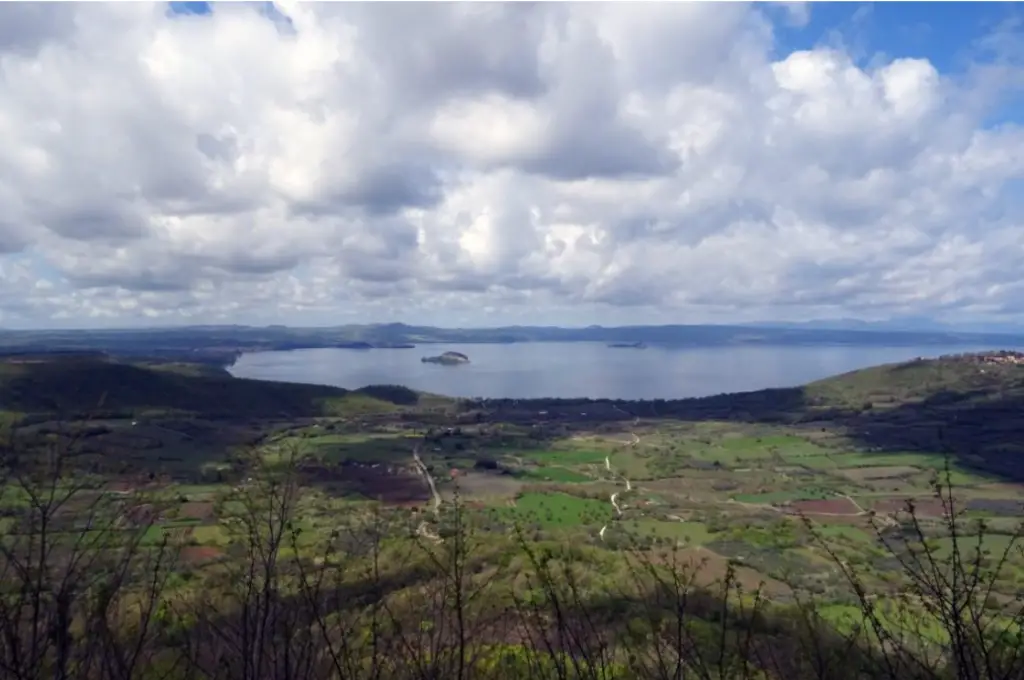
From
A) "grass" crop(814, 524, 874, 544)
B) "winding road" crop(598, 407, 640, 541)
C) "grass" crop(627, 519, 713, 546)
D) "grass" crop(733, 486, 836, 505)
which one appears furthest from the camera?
"grass" crop(733, 486, 836, 505)

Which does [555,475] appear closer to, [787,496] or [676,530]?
[787,496]

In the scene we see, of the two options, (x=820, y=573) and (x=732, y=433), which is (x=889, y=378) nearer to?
(x=732, y=433)

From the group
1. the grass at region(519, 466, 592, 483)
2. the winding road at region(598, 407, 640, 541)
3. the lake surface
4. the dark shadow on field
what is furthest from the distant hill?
the grass at region(519, 466, 592, 483)

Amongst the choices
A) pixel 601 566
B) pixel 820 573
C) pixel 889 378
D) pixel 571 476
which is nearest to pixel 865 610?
pixel 601 566

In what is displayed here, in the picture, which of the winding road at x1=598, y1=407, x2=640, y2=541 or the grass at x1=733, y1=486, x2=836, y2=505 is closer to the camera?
the winding road at x1=598, y1=407, x2=640, y2=541

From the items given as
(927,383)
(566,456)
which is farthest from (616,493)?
(927,383)

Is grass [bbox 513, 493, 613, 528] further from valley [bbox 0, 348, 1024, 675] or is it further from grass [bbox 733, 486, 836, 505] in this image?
grass [bbox 733, 486, 836, 505]

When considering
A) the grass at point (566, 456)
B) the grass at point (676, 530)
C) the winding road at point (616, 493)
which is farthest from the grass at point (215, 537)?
the grass at point (566, 456)

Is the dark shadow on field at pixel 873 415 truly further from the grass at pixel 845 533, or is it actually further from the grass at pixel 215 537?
the grass at pixel 215 537
